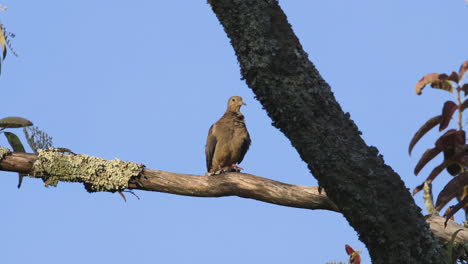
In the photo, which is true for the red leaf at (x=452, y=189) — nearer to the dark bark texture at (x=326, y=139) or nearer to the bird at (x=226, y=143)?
the dark bark texture at (x=326, y=139)

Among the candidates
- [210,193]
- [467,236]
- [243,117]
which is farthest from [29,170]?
[243,117]

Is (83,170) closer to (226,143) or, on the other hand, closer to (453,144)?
(453,144)

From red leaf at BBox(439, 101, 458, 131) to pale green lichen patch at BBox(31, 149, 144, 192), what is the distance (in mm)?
2636

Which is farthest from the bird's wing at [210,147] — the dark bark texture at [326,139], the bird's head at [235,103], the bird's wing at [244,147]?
the dark bark texture at [326,139]

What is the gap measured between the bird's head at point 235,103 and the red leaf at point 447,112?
6861 mm

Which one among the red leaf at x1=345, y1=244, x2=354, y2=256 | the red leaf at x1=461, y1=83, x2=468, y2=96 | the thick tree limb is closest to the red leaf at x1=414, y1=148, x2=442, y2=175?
the red leaf at x1=461, y1=83, x2=468, y2=96

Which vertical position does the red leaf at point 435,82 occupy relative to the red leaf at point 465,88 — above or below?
above

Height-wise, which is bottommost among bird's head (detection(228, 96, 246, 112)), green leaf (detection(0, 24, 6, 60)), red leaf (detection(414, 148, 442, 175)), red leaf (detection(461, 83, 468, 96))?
red leaf (detection(414, 148, 442, 175))

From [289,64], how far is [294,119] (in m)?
0.19

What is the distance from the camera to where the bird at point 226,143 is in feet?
26.3

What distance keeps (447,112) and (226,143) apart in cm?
600

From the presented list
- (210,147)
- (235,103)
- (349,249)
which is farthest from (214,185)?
(235,103)

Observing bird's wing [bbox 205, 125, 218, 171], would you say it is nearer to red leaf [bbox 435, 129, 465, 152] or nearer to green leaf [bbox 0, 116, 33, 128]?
green leaf [bbox 0, 116, 33, 128]

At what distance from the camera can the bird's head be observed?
8969 millimetres
